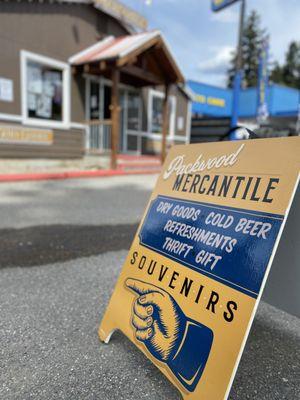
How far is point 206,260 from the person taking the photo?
1.45 metres

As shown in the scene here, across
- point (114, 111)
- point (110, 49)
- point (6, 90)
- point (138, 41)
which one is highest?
point (138, 41)

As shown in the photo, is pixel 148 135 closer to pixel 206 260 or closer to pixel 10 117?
pixel 10 117

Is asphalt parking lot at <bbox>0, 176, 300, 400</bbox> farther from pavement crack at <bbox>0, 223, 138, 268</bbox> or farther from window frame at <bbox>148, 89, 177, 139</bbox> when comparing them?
window frame at <bbox>148, 89, 177, 139</bbox>

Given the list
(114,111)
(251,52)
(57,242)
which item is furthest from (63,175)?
(251,52)

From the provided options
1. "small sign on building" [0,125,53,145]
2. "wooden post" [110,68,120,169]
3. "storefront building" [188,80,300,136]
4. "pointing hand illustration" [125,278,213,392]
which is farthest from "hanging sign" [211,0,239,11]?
"pointing hand illustration" [125,278,213,392]

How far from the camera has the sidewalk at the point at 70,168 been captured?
25.6ft

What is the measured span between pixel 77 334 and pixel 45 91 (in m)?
8.08

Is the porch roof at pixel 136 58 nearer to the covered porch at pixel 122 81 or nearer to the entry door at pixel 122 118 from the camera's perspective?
the covered porch at pixel 122 81

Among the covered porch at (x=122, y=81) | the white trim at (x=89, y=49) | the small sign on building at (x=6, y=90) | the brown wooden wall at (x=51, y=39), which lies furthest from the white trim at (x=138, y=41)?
the small sign on building at (x=6, y=90)

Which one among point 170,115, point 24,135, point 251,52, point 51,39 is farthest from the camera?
point 251,52

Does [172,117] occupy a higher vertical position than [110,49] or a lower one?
lower

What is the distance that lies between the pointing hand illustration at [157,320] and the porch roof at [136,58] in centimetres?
761

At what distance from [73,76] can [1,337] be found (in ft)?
28.2

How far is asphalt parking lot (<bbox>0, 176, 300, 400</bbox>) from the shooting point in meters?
1.52
